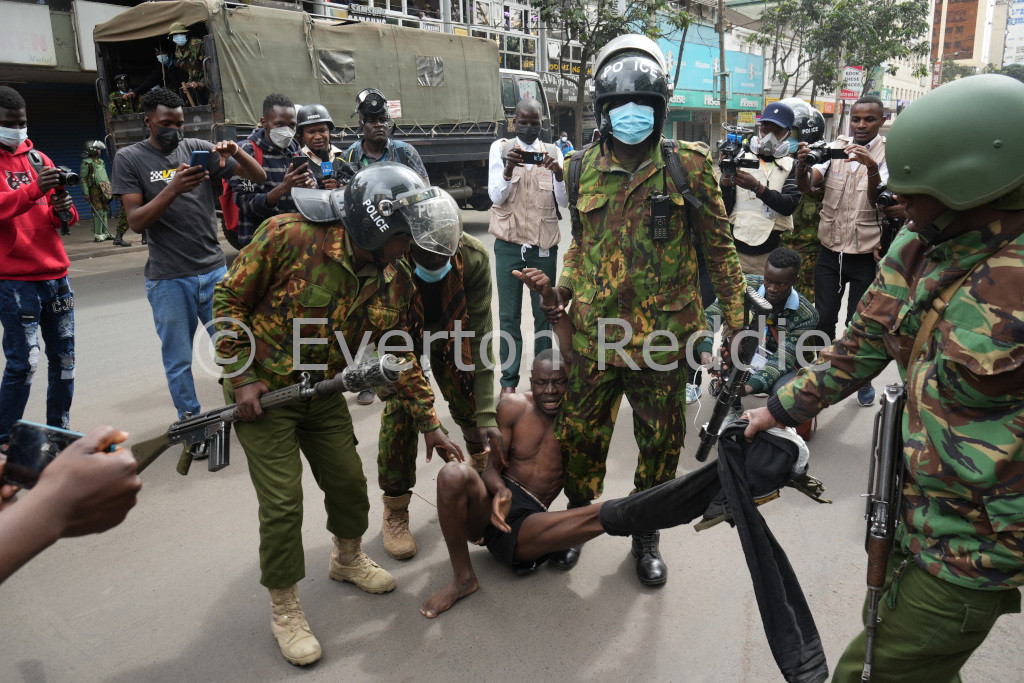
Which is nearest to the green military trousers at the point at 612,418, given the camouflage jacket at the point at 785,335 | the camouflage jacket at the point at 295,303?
the camouflage jacket at the point at 295,303

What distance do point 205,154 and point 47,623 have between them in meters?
2.49

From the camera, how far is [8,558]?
1.18 m

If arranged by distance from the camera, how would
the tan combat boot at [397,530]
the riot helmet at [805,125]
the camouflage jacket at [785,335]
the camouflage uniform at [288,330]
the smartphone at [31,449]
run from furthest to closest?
the riot helmet at [805,125] → the camouflage jacket at [785,335] → the tan combat boot at [397,530] → the camouflage uniform at [288,330] → the smartphone at [31,449]

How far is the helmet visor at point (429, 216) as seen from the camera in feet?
7.77

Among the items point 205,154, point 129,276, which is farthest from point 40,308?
point 129,276

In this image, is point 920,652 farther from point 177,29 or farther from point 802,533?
point 177,29

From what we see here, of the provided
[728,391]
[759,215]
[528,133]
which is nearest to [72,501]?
[728,391]

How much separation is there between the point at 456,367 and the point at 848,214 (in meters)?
3.08

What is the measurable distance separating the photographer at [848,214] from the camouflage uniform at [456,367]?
2828mm

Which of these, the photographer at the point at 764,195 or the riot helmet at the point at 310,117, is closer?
the riot helmet at the point at 310,117

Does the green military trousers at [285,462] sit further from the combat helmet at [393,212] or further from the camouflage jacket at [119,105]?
the camouflage jacket at [119,105]

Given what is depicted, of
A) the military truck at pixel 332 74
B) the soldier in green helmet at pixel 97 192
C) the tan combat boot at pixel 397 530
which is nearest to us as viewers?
the tan combat boot at pixel 397 530

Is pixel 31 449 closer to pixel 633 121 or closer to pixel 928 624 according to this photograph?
pixel 928 624

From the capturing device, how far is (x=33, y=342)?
3949 mm
